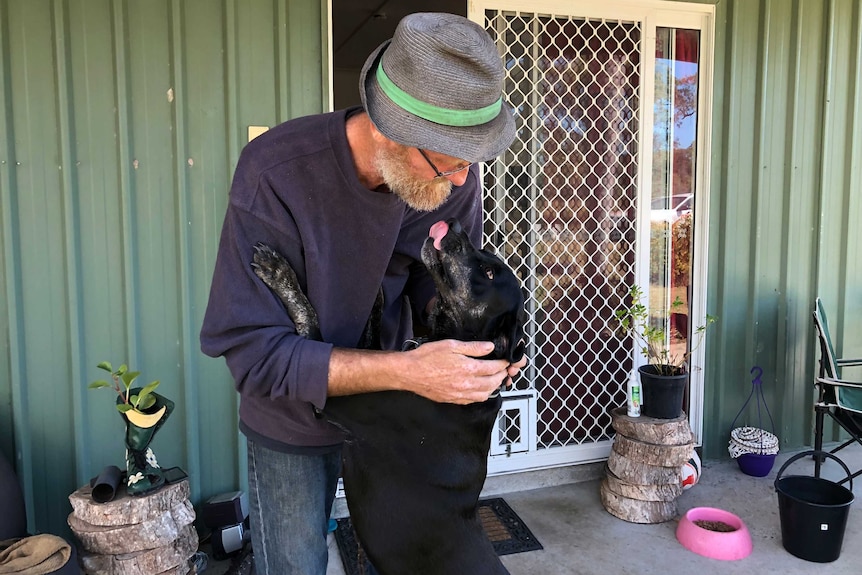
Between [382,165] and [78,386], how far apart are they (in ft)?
7.55

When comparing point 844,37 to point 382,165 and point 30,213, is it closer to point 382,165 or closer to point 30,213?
point 382,165

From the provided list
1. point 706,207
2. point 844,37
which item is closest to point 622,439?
point 706,207

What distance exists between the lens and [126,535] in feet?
8.07

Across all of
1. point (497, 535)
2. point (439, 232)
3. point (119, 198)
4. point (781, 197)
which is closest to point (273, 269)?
point (439, 232)

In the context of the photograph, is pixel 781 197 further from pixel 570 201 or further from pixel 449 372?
pixel 449 372

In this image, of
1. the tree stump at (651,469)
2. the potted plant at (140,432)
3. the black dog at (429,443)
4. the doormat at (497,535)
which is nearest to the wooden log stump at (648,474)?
the tree stump at (651,469)

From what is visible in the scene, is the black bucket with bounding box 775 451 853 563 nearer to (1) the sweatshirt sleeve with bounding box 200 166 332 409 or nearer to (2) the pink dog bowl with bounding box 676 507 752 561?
(2) the pink dog bowl with bounding box 676 507 752 561

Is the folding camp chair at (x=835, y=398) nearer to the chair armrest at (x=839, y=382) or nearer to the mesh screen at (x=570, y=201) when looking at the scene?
the chair armrest at (x=839, y=382)

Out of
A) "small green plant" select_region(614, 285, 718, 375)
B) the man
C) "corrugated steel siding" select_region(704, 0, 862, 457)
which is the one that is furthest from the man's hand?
"corrugated steel siding" select_region(704, 0, 862, 457)

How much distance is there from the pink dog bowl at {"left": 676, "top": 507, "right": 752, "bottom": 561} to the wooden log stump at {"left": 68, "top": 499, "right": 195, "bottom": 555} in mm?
2499

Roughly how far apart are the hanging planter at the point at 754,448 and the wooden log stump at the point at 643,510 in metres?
0.85

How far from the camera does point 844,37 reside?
4164 millimetres

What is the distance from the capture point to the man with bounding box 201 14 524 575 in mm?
1326

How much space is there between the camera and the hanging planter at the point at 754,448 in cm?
391
